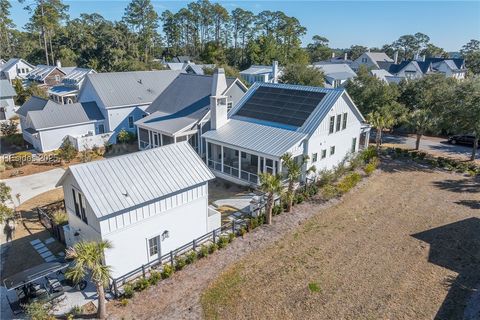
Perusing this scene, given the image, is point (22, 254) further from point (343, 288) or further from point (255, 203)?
point (343, 288)

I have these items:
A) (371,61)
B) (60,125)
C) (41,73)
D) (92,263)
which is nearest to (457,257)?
(92,263)

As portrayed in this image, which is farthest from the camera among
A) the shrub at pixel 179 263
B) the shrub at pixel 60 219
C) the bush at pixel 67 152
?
the bush at pixel 67 152

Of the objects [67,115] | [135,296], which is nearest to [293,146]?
[135,296]

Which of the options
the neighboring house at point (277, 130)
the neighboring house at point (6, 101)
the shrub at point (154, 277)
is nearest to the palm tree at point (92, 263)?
the shrub at point (154, 277)

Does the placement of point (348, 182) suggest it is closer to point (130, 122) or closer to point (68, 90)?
point (130, 122)

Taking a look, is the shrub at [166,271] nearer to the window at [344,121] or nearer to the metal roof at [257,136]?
the metal roof at [257,136]

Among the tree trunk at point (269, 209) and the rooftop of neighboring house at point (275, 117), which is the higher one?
the rooftop of neighboring house at point (275, 117)

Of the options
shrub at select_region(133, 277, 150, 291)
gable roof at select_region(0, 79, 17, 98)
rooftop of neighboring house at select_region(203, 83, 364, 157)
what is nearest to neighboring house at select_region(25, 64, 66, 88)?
gable roof at select_region(0, 79, 17, 98)
